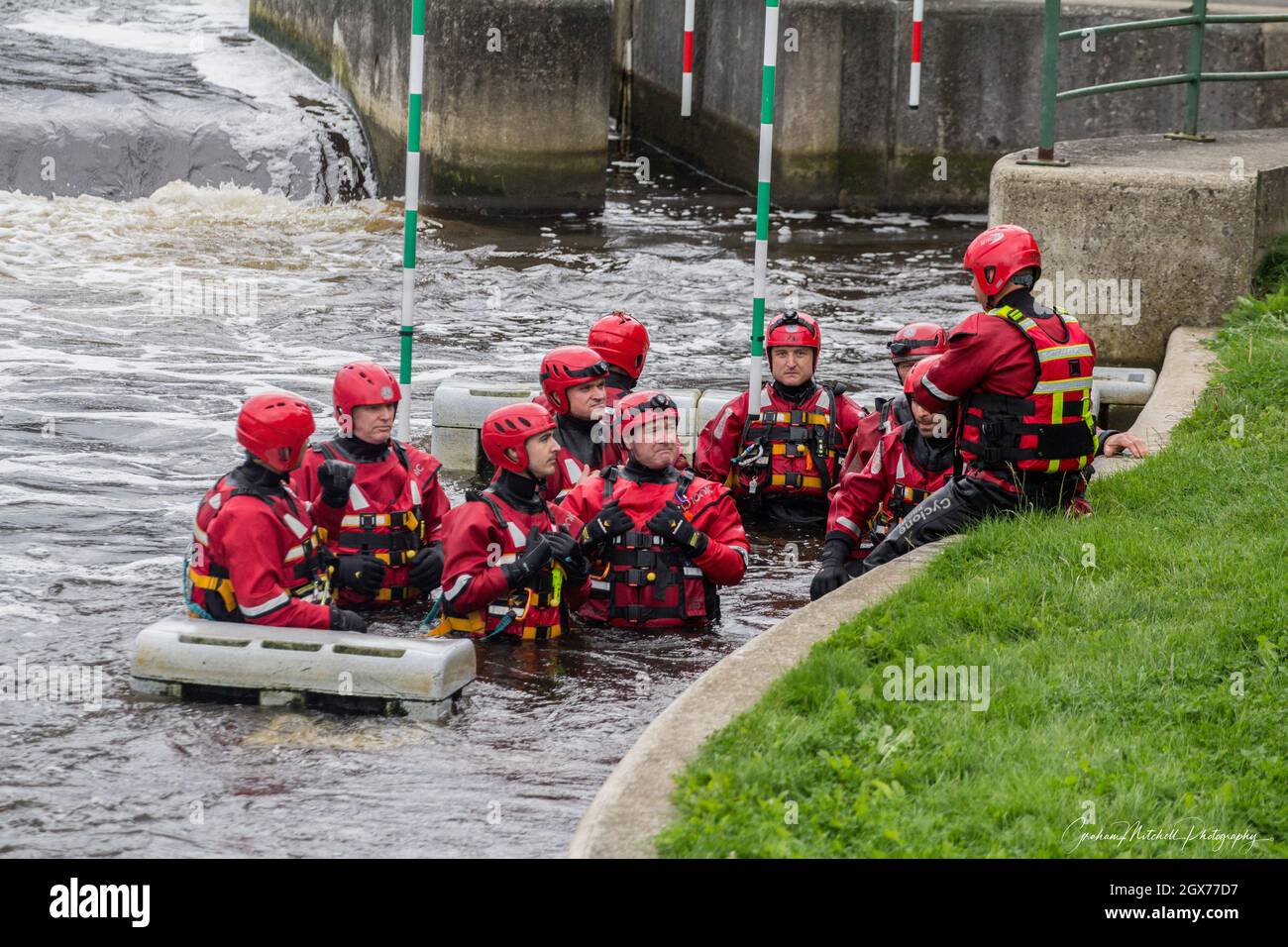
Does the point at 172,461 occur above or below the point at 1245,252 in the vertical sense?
below

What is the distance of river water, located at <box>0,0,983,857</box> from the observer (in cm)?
571

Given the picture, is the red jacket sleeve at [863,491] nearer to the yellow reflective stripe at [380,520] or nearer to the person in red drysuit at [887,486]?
the person in red drysuit at [887,486]

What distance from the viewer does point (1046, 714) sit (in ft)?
18.0

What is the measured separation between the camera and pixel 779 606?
808 centimetres

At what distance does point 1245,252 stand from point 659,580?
557 cm

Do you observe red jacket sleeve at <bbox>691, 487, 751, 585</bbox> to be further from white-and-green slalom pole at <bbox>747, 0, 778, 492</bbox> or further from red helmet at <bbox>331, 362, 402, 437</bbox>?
white-and-green slalom pole at <bbox>747, 0, 778, 492</bbox>

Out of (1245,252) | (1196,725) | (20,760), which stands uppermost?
(1245,252)

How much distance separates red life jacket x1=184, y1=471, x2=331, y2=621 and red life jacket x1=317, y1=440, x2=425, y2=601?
22.5 inches

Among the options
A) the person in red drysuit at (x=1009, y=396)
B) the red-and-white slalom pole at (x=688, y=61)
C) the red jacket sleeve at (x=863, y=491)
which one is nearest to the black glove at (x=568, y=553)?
the red jacket sleeve at (x=863, y=491)

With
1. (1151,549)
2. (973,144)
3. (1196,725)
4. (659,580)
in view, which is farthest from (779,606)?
(973,144)

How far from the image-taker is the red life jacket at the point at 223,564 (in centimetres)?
657

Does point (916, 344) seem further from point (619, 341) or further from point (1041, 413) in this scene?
point (619, 341)

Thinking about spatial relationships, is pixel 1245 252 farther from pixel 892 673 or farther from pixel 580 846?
pixel 580 846

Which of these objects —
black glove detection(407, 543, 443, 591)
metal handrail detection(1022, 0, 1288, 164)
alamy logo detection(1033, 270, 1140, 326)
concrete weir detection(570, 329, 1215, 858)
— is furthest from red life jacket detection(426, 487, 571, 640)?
metal handrail detection(1022, 0, 1288, 164)
